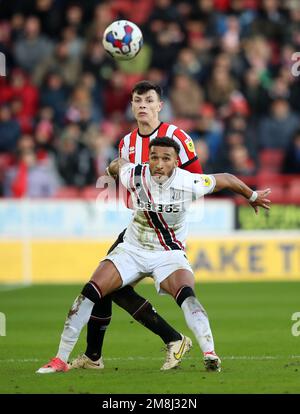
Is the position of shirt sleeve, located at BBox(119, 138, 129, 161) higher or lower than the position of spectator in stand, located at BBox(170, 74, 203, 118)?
lower

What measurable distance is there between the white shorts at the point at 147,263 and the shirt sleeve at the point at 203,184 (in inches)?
23.6

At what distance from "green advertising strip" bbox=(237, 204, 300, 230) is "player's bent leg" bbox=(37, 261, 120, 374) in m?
10.2

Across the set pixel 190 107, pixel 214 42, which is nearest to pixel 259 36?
pixel 214 42

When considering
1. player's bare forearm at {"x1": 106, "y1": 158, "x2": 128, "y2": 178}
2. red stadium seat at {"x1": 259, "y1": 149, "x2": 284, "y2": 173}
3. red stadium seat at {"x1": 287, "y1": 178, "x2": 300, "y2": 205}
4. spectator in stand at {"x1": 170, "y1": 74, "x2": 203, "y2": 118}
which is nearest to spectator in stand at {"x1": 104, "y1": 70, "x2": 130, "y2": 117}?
spectator in stand at {"x1": 170, "y1": 74, "x2": 203, "y2": 118}

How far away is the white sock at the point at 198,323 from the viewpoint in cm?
859

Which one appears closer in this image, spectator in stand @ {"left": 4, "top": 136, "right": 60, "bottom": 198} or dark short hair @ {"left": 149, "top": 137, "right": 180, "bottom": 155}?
dark short hair @ {"left": 149, "top": 137, "right": 180, "bottom": 155}

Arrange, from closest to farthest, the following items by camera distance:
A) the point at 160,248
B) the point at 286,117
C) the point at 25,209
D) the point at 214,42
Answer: the point at 160,248 < the point at 25,209 < the point at 286,117 < the point at 214,42

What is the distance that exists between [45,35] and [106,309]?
14066 mm

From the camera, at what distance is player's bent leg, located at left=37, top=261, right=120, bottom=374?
8.91 m

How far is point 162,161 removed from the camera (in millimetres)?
8852

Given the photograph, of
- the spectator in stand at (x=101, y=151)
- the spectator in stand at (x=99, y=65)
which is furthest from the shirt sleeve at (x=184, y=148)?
the spectator in stand at (x=99, y=65)

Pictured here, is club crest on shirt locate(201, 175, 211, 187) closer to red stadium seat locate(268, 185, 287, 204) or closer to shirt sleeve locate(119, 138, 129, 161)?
shirt sleeve locate(119, 138, 129, 161)

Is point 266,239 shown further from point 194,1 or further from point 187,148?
point 187,148

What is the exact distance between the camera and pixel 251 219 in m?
19.0
